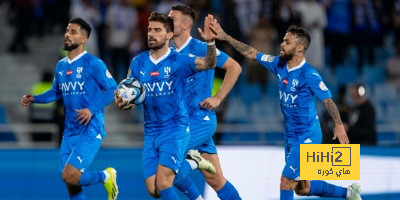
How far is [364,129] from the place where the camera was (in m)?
14.7

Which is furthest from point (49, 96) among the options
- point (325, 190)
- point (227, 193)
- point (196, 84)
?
point (325, 190)

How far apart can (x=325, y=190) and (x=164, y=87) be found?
8.23 ft

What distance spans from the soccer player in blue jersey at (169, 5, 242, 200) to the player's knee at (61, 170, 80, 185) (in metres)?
1.03

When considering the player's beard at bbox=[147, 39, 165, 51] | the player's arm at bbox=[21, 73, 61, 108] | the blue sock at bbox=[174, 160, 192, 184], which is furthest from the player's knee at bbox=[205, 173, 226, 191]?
the player's arm at bbox=[21, 73, 61, 108]

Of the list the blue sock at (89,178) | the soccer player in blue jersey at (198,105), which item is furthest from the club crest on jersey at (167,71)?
the blue sock at (89,178)

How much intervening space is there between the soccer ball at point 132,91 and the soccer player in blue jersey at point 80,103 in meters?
1.01

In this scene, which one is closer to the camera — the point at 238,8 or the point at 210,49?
the point at 210,49

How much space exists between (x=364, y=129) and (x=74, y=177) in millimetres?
4904

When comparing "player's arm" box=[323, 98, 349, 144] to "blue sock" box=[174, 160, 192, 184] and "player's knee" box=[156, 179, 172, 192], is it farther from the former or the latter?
"player's knee" box=[156, 179, 172, 192]

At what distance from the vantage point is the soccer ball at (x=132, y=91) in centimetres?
1020

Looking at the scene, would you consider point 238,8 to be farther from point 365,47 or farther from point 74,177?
point 74,177

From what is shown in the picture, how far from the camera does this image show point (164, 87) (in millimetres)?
10594

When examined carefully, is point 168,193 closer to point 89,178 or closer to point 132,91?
point 132,91

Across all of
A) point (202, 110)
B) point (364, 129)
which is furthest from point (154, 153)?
point (364, 129)
